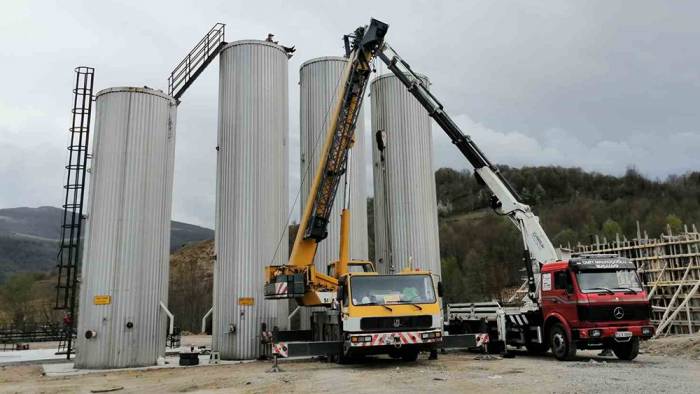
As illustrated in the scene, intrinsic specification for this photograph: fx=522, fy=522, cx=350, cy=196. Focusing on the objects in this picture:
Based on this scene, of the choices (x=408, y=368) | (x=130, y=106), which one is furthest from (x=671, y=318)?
(x=130, y=106)

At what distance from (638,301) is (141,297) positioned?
15667 mm

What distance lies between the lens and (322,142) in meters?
22.8

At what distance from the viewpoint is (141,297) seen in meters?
18.1

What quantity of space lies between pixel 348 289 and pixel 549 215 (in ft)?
304

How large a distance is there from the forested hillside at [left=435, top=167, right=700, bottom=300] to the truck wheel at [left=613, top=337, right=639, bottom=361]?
82.7ft

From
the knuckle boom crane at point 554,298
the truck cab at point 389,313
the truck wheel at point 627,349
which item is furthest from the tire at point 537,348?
the truck cab at point 389,313

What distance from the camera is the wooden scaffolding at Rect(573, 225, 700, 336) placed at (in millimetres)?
23681

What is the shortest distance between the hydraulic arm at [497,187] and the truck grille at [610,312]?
2.43 m

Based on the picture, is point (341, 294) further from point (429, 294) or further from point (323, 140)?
point (323, 140)

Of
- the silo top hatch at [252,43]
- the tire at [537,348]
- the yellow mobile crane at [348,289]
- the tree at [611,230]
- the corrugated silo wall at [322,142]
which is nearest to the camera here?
the yellow mobile crane at [348,289]

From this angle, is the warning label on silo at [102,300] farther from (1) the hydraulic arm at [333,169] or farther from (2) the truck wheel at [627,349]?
(2) the truck wheel at [627,349]

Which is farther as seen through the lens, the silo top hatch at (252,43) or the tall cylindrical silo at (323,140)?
the tall cylindrical silo at (323,140)

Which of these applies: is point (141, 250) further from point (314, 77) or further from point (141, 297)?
point (314, 77)

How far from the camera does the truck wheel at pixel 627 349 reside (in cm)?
1458
